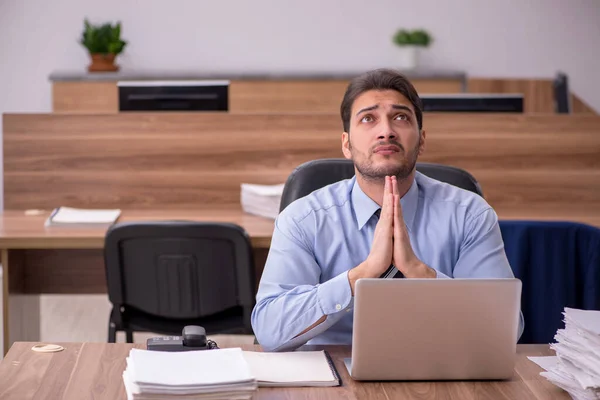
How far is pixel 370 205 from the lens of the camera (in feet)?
6.02

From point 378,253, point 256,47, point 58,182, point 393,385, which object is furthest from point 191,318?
point 256,47

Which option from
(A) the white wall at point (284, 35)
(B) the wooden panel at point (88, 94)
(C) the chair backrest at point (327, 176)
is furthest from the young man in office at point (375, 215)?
(A) the white wall at point (284, 35)

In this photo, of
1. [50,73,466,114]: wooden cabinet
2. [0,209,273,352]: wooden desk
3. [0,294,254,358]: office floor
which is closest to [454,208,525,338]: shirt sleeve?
[0,209,273,352]: wooden desk

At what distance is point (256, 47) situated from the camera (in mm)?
6336

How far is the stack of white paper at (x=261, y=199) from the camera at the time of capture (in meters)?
3.06

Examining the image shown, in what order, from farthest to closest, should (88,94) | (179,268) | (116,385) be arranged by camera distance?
(88,94) → (179,268) → (116,385)

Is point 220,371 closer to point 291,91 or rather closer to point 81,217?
point 81,217

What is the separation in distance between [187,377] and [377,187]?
0.73m

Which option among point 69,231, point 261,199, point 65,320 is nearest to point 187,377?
point 69,231

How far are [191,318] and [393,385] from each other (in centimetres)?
143

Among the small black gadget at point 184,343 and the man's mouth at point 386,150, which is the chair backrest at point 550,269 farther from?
the small black gadget at point 184,343

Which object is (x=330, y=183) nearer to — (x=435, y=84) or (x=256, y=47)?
(x=435, y=84)

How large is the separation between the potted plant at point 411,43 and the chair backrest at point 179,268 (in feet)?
12.7

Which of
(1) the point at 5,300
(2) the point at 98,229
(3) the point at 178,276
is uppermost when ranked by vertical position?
(2) the point at 98,229
